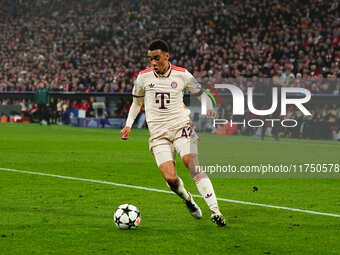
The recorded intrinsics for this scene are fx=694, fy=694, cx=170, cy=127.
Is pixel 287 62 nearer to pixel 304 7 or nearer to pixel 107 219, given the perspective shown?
pixel 304 7

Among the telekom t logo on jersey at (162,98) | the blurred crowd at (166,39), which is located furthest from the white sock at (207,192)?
the blurred crowd at (166,39)

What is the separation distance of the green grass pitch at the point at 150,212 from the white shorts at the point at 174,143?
2.76 feet

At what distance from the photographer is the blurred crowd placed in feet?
99.5

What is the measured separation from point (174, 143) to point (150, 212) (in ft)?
4.48

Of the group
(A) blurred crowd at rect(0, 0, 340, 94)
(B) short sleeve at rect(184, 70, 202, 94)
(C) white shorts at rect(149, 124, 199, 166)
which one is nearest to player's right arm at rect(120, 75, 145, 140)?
(C) white shorts at rect(149, 124, 199, 166)

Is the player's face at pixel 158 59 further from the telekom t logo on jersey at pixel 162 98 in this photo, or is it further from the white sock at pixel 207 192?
the white sock at pixel 207 192

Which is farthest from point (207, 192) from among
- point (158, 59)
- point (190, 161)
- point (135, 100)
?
point (158, 59)

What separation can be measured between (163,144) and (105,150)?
→ 1242cm

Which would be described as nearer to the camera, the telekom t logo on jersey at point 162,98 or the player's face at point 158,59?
the player's face at point 158,59

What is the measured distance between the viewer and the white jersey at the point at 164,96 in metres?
8.45

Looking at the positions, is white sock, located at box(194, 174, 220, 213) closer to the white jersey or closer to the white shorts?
the white shorts

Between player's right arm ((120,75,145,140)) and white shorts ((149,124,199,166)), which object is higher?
player's right arm ((120,75,145,140))

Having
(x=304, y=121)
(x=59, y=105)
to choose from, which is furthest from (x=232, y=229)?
(x=59, y=105)

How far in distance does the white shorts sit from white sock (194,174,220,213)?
0.35 meters
